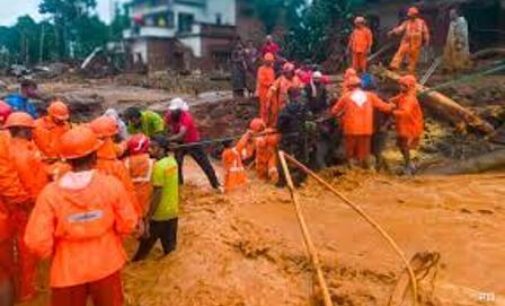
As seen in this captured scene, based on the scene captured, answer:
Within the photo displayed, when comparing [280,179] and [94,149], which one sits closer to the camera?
[94,149]

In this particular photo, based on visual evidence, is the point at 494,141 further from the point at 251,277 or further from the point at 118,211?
the point at 118,211

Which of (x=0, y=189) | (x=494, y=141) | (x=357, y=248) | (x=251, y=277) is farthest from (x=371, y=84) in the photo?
(x=0, y=189)

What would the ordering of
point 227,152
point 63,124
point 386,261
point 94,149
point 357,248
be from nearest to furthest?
1. point 94,149
2. point 386,261
3. point 357,248
4. point 63,124
5. point 227,152

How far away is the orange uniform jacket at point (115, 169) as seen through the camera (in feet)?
20.1

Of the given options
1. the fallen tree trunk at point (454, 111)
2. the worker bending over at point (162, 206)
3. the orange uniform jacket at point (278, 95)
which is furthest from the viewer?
the fallen tree trunk at point (454, 111)

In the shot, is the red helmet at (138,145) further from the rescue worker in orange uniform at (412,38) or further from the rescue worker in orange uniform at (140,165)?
the rescue worker in orange uniform at (412,38)

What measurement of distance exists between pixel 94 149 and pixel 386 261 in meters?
2.92

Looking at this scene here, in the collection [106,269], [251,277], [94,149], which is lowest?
[251,277]

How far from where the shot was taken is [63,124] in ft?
26.4

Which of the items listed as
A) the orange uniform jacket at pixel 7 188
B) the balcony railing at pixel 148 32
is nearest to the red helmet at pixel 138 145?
the orange uniform jacket at pixel 7 188

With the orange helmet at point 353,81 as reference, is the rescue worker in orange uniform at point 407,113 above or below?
below

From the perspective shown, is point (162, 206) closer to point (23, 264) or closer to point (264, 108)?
point (23, 264)

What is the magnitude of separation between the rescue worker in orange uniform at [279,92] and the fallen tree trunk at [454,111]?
226cm

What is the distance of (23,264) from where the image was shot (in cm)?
600
